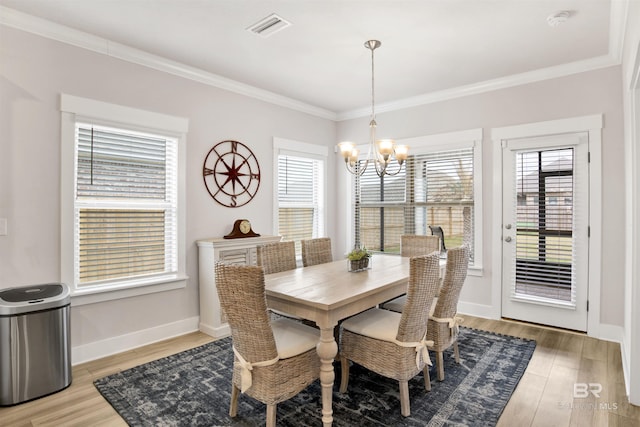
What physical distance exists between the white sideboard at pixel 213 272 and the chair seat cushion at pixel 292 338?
1.32 meters

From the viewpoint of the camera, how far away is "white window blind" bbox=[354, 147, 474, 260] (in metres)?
4.33

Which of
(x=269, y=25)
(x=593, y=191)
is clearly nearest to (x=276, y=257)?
(x=269, y=25)

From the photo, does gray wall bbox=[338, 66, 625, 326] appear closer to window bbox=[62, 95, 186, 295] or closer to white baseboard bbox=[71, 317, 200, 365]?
window bbox=[62, 95, 186, 295]

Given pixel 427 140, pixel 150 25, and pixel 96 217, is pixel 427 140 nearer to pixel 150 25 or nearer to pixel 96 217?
pixel 150 25

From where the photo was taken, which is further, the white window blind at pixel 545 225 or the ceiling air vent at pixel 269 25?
the white window blind at pixel 545 225

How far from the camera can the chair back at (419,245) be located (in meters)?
3.62

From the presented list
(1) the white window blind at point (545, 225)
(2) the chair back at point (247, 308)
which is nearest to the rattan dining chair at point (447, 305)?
(2) the chair back at point (247, 308)

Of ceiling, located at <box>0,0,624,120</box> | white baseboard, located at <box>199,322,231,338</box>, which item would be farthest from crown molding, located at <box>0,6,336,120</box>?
white baseboard, located at <box>199,322,231,338</box>

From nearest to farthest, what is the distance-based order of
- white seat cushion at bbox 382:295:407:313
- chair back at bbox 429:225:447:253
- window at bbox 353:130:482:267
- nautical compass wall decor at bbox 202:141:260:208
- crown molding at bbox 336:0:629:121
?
1. crown molding at bbox 336:0:629:121
2. white seat cushion at bbox 382:295:407:313
3. nautical compass wall decor at bbox 202:141:260:208
4. window at bbox 353:130:482:267
5. chair back at bbox 429:225:447:253

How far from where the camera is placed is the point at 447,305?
8.45 feet

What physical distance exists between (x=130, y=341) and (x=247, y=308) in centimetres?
204

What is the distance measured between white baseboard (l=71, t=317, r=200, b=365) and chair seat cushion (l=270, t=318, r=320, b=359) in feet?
5.26

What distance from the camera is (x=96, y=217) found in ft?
10.2

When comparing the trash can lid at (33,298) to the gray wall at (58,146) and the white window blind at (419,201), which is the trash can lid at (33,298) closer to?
the gray wall at (58,146)
